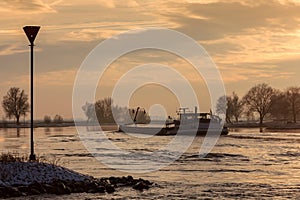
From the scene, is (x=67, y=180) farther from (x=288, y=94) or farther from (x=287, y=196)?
(x=288, y=94)

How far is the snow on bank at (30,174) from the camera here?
89.2 ft

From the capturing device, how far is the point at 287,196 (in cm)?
2739

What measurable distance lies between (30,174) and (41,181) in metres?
0.68

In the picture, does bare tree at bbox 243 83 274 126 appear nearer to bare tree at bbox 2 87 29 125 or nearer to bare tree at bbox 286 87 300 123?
bare tree at bbox 286 87 300 123

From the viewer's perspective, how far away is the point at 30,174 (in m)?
27.8

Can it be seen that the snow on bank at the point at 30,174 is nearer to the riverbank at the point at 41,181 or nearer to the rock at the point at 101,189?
the riverbank at the point at 41,181

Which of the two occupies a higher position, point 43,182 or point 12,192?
point 43,182

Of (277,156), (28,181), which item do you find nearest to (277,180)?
(28,181)

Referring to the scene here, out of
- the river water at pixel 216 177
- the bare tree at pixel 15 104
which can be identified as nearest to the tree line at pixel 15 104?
the bare tree at pixel 15 104

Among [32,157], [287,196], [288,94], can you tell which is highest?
[288,94]

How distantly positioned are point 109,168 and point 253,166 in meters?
11.2

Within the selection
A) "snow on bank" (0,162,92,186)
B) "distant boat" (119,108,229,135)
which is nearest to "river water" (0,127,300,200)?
"snow on bank" (0,162,92,186)

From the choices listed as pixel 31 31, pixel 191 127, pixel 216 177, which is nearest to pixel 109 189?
pixel 216 177

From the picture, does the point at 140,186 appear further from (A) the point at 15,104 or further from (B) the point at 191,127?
(A) the point at 15,104
